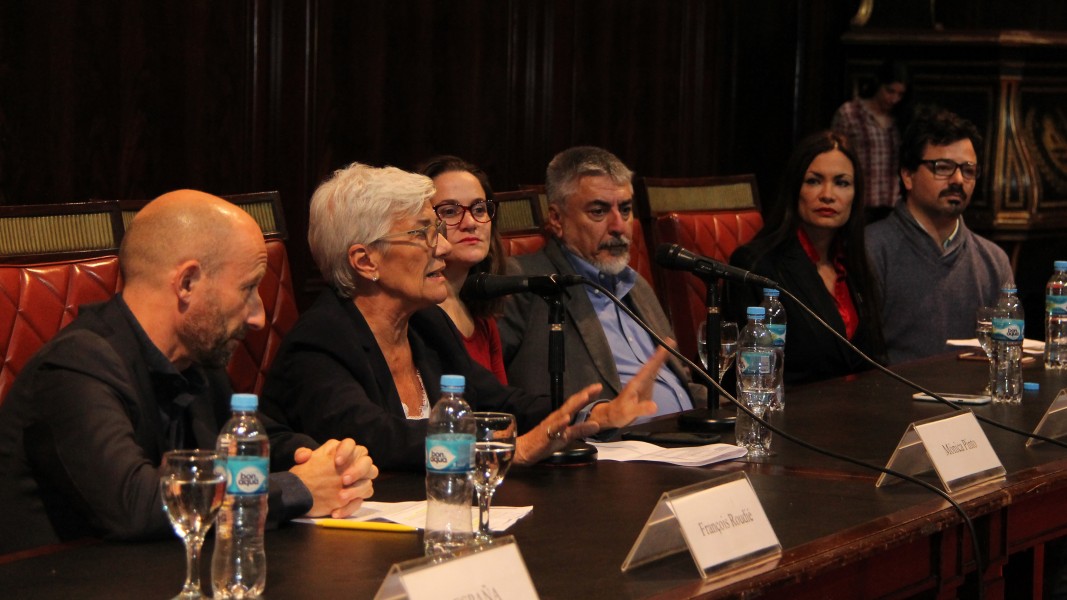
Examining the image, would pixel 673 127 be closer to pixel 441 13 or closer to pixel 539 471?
pixel 441 13

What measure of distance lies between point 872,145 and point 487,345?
166 inches

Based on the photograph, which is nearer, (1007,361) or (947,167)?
(1007,361)

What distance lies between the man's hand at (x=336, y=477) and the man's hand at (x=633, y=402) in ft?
1.90

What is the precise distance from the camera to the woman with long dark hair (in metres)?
4.08

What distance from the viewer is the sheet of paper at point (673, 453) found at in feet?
8.40

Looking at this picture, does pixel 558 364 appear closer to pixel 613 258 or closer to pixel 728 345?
pixel 728 345

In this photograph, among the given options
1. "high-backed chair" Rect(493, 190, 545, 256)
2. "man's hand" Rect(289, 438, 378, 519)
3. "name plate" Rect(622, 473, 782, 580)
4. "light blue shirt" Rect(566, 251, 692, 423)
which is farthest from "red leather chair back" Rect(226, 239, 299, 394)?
"name plate" Rect(622, 473, 782, 580)

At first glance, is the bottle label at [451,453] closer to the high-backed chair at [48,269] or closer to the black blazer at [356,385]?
the black blazer at [356,385]

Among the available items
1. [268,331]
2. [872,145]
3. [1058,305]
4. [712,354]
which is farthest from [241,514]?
[872,145]

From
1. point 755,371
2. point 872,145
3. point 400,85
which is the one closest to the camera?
point 755,371

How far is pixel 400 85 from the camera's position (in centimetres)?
560

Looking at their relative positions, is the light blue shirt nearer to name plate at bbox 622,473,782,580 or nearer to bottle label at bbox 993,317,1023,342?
bottle label at bbox 993,317,1023,342

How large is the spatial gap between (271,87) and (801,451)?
296 centimetres

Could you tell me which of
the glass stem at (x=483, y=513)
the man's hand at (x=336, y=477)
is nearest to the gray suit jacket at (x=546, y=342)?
the man's hand at (x=336, y=477)
